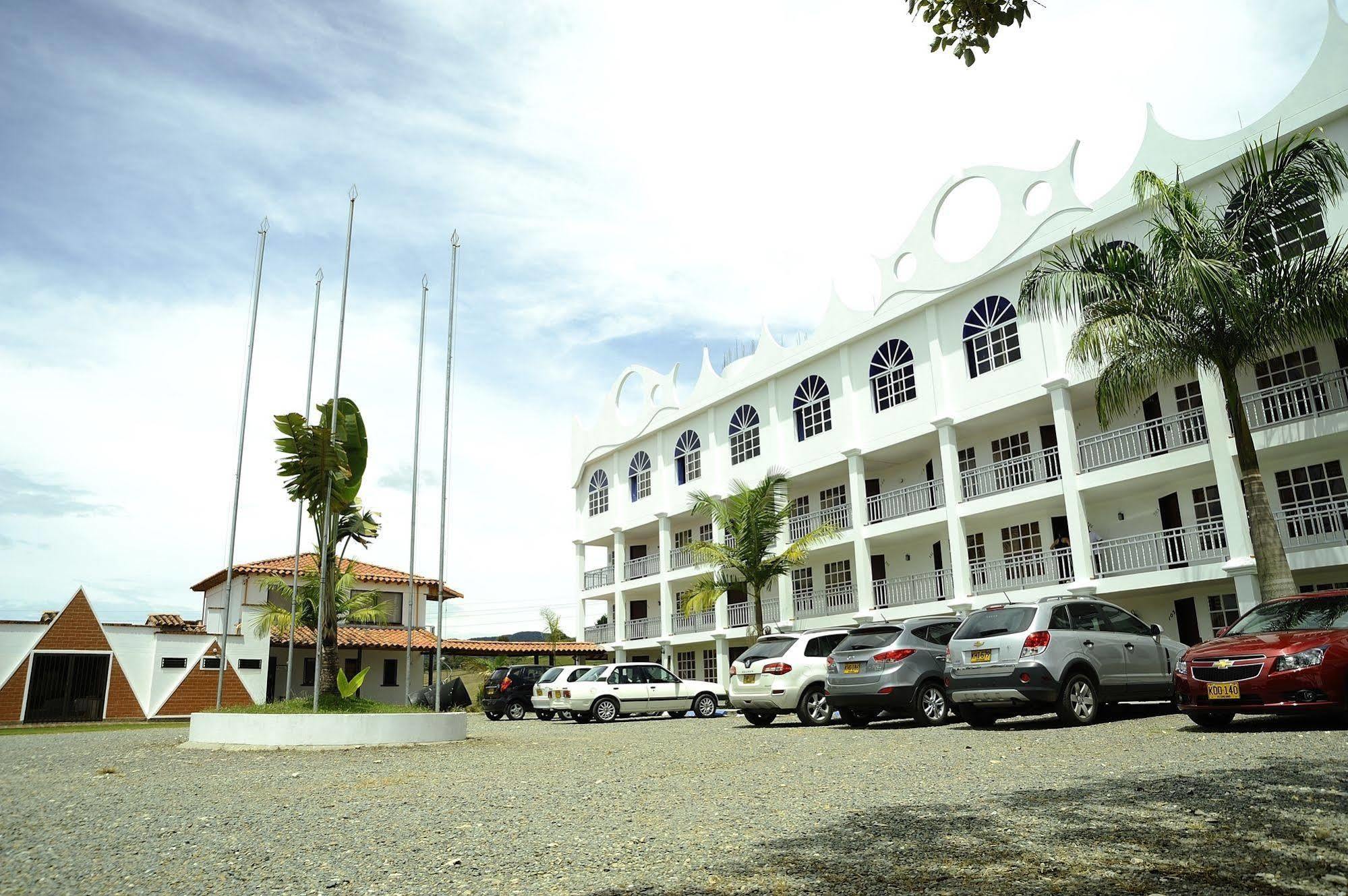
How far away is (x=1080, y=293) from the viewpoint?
16.8 metres

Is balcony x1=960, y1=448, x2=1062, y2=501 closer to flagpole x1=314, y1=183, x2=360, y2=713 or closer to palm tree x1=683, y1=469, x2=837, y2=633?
palm tree x1=683, y1=469, x2=837, y2=633

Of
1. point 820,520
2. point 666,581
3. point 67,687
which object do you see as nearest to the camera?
point 67,687

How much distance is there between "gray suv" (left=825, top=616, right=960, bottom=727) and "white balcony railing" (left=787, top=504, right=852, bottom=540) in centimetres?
1338

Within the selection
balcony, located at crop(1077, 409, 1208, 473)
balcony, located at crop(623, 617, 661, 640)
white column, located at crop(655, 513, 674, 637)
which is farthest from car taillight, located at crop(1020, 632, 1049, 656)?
balcony, located at crop(623, 617, 661, 640)

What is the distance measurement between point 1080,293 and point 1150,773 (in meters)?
11.6

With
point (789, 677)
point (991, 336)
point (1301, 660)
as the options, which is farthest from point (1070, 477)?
point (1301, 660)

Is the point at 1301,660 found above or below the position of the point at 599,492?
below

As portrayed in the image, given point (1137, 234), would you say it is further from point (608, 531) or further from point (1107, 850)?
point (608, 531)

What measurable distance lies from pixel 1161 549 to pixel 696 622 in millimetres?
17602

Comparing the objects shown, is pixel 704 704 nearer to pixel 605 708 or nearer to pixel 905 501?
pixel 605 708

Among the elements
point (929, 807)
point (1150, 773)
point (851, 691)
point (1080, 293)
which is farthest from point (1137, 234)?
point (929, 807)

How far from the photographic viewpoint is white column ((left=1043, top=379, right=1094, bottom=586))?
21719mm

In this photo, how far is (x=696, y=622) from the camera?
114 feet

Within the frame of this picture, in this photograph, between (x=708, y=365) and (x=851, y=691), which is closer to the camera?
(x=851, y=691)
